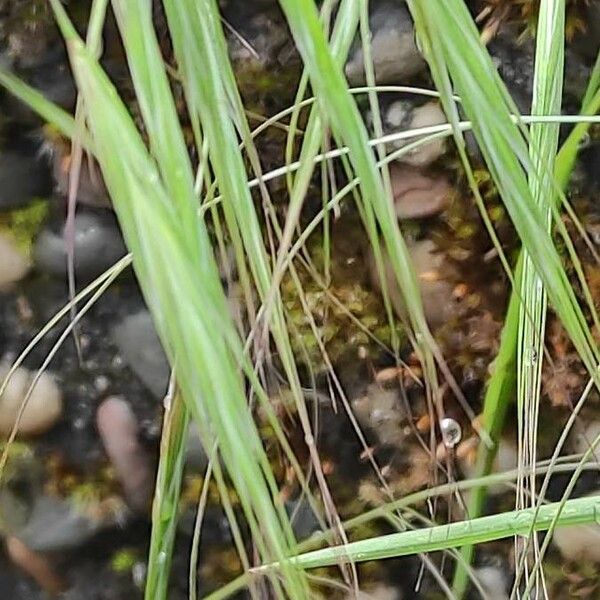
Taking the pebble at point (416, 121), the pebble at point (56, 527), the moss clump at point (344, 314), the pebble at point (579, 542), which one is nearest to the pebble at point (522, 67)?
the pebble at point (416, 121)

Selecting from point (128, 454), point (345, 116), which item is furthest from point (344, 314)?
point (345, 116)

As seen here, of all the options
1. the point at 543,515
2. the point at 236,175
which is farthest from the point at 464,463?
the point at 236,175

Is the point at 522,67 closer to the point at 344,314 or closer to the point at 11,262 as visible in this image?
the point at 344,314

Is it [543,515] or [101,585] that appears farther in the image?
[101,585]

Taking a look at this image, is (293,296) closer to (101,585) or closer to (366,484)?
(366,484)

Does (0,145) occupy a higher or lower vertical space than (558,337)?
higher

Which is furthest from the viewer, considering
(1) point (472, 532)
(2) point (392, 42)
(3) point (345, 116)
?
(2) point (392, 42)

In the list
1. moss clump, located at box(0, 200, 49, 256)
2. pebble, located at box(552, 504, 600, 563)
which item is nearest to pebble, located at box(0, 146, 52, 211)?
moss clump, located at box(0, 200, 49, 256)
